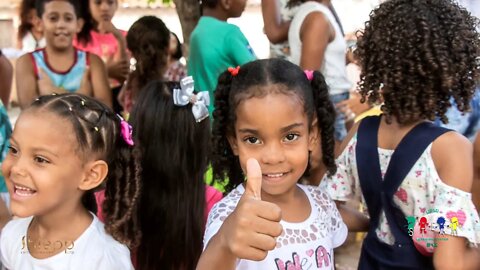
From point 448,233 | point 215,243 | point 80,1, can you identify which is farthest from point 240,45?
point 215,243

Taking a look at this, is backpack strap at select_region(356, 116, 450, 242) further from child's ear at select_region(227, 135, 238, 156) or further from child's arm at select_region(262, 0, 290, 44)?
child's arm at select_region(262, 0, 290, 44)

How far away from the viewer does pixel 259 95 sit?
1.68 meters

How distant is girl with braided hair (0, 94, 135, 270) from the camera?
5.55ft

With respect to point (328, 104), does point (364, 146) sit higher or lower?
lower

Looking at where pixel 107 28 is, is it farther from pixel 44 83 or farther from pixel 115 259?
pixel 115 259

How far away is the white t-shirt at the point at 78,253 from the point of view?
5.68 feet

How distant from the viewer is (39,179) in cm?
167

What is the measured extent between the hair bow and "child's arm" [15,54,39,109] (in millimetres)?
1291

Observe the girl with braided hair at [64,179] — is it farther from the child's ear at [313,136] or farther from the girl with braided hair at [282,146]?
the child's ear at [313,136]

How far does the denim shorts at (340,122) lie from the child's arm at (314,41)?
34 cm

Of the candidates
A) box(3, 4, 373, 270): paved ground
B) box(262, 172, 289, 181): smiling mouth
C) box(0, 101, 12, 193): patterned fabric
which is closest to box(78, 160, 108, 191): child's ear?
box(262, 172, 289, 181): smiling mouth

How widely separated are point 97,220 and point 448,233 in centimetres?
109

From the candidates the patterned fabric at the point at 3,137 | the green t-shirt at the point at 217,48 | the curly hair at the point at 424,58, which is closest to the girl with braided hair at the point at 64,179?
the patterned fabric at the point at 3,137

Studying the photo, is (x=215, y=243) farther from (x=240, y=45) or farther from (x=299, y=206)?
(x=240, y=45)
